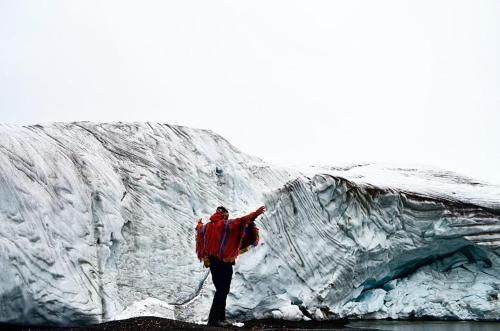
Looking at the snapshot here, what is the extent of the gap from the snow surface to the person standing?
1688 millimetres

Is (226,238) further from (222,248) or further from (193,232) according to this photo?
(193,232)

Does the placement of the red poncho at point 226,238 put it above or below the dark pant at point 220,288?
above

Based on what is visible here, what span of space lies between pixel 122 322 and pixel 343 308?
7424 mm

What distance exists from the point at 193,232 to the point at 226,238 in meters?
3.54

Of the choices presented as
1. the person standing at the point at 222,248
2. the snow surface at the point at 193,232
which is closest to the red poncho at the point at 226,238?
the person standing at the point at 222,248

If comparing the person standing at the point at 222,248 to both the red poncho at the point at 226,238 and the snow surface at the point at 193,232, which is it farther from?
the snow surface at the point at 193,232

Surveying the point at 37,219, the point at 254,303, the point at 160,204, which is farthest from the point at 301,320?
the point at 37,219

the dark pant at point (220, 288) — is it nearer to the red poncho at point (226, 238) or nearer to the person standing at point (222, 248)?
the person standing at point (222, 248)

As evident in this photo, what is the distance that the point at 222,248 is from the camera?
7.08 metres

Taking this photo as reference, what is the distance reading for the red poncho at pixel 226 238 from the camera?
708 centimetres

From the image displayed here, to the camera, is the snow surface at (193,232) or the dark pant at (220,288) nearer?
the dark pant at (220,288)

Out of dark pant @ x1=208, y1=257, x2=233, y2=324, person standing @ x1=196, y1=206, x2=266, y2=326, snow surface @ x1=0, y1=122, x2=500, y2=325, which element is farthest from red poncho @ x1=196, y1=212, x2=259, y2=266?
snow surface @ x1=0, y1=122, x2=500, y2=325

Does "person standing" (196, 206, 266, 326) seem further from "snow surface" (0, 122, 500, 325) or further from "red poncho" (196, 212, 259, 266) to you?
"snow surface" (0, 122, 500, 325)

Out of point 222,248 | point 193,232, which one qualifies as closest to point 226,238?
point 222,248
